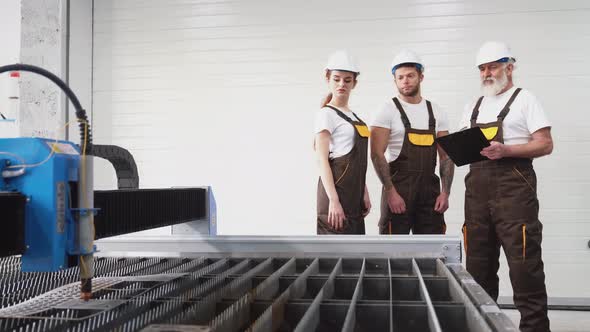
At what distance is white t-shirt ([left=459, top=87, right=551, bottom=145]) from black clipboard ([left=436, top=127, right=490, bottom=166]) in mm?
256

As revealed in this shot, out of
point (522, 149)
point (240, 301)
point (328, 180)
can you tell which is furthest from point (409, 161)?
point (240, 301)

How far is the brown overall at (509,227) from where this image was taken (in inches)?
115

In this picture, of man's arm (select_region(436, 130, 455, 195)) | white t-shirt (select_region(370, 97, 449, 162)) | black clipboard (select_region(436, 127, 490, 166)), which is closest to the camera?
black clipboard (select_region(436, 127, 490, 166))

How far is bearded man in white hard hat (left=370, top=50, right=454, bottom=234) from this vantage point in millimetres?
3256

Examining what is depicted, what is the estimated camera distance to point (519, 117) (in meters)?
3.11

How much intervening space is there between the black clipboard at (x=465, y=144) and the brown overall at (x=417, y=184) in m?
0.22

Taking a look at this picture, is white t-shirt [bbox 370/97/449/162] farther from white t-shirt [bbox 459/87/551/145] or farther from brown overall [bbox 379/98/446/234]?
white t-shirt [bbox 459/87/551/145]

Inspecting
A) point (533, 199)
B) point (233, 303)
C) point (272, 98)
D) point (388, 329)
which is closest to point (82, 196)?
point (233, 303)

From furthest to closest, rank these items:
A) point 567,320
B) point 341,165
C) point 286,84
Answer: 1. point 286,84
2. point 567,320
3. point 341,165

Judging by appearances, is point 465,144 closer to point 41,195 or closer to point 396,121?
point 396,121

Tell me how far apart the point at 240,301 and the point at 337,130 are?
229 centimetres

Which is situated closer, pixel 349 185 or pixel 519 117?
pixel 519 117

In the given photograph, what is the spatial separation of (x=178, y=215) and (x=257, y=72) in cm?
343

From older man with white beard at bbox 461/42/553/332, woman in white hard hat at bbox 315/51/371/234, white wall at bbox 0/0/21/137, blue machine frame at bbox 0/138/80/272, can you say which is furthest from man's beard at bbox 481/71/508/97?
white wall at bbox 0/0/21/137
